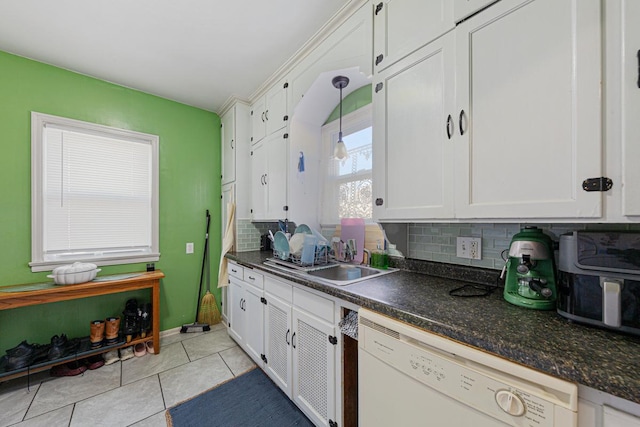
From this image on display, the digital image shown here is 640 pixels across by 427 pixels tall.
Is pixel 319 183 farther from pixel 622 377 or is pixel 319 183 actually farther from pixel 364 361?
pixel 622 377

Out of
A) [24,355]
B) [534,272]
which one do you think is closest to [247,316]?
[24,355]

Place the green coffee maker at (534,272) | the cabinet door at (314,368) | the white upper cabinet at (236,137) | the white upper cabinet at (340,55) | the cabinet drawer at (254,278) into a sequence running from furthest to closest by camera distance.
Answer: the white upper cabinet at (236,137)
the cabinet drawer at (254,278)
the white upper cabinet at (340,55)
the cabinet door at (314,368)
the green coffee maker at (534,272)

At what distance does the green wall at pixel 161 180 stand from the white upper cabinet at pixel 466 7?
2859mm

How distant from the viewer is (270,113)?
250 centimetres

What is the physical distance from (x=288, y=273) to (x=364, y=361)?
747 millimetres

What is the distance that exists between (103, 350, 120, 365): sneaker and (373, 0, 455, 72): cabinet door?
3.23 metres

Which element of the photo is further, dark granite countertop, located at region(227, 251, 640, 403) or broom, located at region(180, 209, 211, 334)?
broom, located at region(180, 209, 211, 334)

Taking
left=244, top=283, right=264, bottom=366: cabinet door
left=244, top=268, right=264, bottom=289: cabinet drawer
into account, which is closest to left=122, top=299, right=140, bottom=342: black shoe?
left=244, top=283, right=264, bottom=366: cabinet door

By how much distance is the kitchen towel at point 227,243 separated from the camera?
2725mm

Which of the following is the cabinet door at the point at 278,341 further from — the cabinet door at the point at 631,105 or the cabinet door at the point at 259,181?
the cabinet door at the point at 631,105

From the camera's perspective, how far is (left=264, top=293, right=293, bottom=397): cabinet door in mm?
1660

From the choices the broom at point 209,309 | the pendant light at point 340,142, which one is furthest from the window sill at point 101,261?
the pendant light at point 340,142

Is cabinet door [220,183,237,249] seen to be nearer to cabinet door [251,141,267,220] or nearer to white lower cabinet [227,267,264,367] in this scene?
cabinet door [251,141,267,220]

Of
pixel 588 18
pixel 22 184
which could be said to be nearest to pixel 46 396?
pixel 22 184
